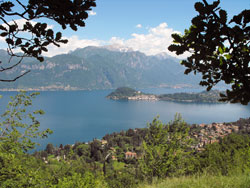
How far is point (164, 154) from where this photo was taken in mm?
8742

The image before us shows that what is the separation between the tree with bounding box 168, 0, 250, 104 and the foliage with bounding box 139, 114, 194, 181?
7.12 m

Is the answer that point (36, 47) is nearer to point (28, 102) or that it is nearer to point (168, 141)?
point (28, 102)

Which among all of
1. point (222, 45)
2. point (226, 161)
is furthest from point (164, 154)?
point (222, 45)

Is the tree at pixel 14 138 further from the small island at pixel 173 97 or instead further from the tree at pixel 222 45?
the small island at pixel 173 97

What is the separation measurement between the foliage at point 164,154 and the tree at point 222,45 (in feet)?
23.4

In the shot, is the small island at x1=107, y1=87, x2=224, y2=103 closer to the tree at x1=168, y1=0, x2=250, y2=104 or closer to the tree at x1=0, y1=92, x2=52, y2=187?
the tree at x1=0, y1=92, x2=52, y2=187

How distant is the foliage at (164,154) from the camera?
26.8 ft

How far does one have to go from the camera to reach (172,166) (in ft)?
27.0

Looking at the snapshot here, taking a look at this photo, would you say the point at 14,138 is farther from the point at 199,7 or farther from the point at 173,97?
the point at 173,97

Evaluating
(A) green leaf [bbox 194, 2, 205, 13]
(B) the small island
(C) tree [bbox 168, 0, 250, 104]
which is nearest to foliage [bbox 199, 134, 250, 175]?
(C) tree [bbox 168, 0, 250, 104]

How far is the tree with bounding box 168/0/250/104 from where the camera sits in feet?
3.21

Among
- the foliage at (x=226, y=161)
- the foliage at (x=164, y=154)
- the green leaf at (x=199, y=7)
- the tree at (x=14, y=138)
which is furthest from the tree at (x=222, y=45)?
the foliage at (x=164, y=154)

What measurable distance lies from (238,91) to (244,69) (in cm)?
13

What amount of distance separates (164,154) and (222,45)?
8267 millimetres
